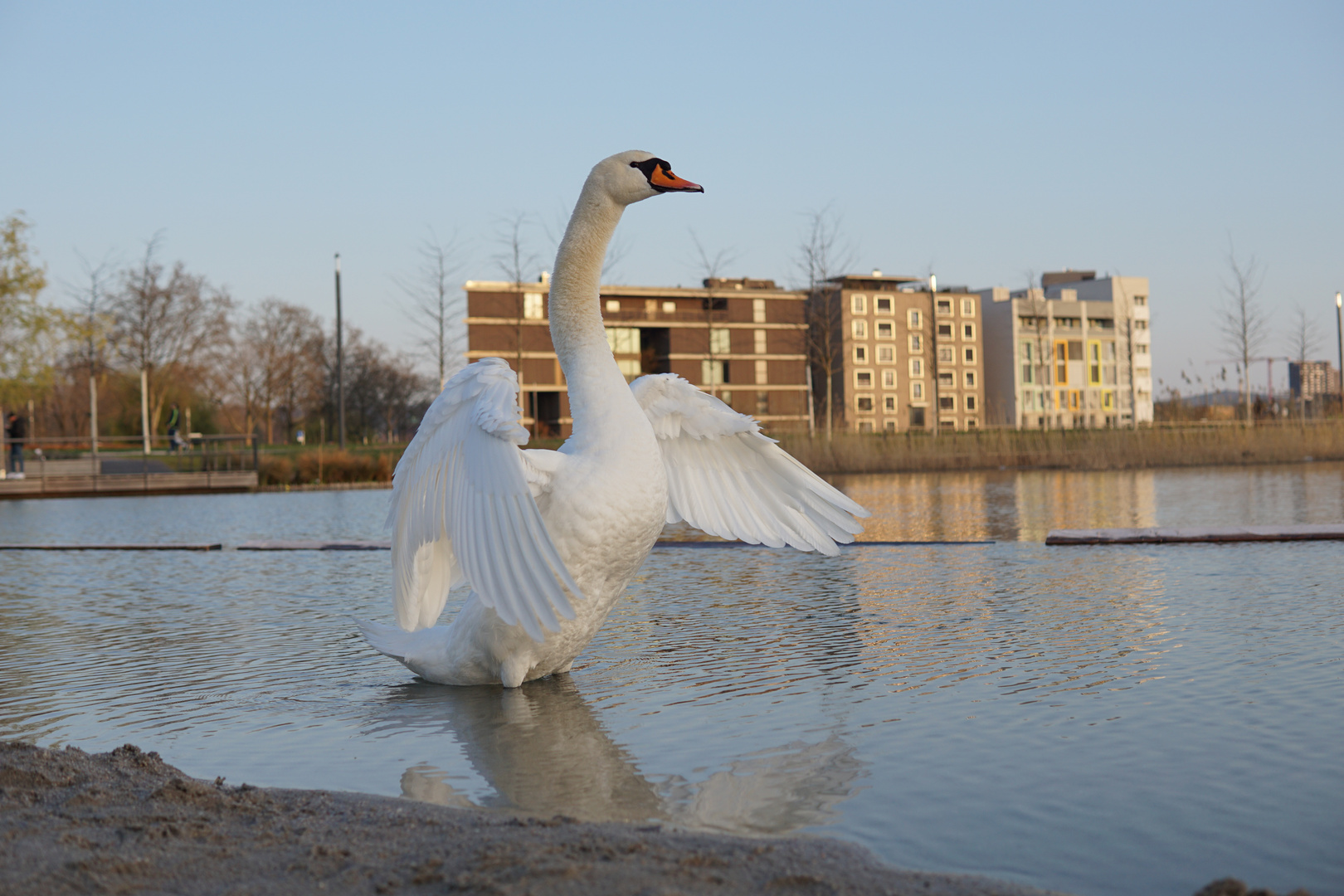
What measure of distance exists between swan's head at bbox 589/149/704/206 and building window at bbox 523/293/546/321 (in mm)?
70946

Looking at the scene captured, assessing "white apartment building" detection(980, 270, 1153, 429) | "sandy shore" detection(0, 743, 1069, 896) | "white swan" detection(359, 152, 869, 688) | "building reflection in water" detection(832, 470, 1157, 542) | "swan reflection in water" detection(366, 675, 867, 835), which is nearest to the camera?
"sandy shore" detection(0, 743, 1069, 896)

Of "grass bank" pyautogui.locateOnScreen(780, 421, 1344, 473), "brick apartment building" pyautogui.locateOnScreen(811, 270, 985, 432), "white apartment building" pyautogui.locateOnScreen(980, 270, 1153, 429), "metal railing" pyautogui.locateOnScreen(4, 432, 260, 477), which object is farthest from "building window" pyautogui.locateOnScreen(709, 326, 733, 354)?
"grass bank" pyautogui.locateOnScreen(780, 421, 1344, 473)

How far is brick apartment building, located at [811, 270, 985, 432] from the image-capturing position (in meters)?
101

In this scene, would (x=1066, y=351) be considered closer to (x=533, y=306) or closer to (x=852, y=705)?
(x=533, y=306)

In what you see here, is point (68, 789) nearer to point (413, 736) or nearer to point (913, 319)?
point (413, 736)

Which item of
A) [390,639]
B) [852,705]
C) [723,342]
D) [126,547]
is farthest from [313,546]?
[723,342]

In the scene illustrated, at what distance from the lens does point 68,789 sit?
3385mm

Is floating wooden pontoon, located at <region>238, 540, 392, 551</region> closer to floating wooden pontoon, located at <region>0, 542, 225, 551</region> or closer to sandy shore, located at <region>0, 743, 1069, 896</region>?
floating wooden pontoon, located at <region>0, 542, 225, 551</region>

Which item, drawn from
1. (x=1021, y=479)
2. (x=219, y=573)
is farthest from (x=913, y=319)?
(x=219, y=573)

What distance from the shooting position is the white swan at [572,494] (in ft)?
12.9

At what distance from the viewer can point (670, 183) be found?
5059 millimetres

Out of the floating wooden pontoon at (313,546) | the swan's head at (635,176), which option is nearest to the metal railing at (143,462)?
the floating wooden pontoon at (313,546)

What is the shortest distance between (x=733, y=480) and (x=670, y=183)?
1.55 m

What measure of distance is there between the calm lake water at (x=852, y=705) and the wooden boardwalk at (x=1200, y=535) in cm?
30
